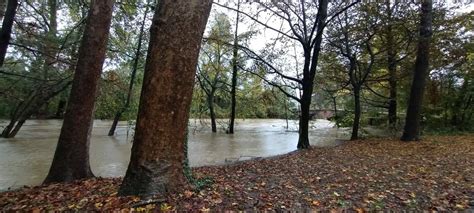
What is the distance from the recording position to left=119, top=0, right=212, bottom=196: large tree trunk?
296cm

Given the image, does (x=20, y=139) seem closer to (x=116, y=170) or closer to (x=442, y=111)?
(x=116, y=170)

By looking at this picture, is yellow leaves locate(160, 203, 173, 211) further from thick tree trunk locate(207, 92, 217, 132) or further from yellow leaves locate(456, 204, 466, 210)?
thick tree trunk locate(207, 92, 217, 132)

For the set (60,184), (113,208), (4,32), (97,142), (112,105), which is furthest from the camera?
(112,105)

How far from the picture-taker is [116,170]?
7.03 meters

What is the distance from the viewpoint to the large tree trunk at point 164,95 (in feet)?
9.73

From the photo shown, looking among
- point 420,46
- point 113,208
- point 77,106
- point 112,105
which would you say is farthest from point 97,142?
point 420,46

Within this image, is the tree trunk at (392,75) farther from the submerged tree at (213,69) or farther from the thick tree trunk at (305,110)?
the submerged tree at (213,69)

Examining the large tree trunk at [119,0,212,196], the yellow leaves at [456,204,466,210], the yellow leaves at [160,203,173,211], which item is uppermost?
the large tree trunk at [119,0,212,196]

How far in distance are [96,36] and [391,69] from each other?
428 inches

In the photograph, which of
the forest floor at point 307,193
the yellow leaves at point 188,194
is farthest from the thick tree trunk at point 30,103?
the yellow leaves at point 188,194

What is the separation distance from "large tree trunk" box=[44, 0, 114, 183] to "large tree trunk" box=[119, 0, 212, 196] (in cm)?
214

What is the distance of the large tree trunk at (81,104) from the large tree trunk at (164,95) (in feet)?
7.01

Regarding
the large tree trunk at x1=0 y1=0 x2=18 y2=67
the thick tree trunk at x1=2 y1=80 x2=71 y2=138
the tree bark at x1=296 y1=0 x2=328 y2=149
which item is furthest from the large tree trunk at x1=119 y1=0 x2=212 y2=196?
the thick tree trunk at x1=2 y1=80 x2=71 y2=138

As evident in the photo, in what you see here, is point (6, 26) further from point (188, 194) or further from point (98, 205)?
point (188, 194)
